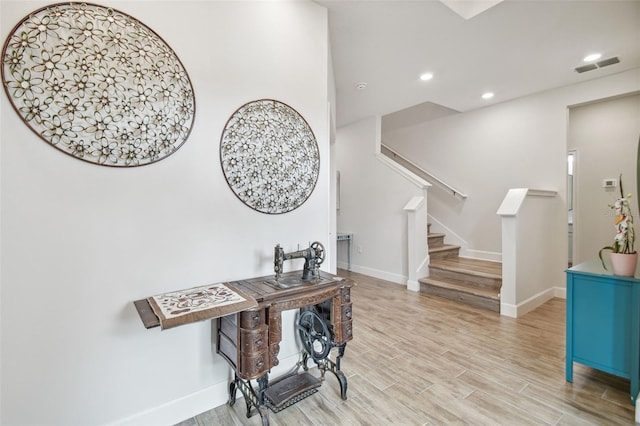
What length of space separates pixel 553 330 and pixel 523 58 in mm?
2967

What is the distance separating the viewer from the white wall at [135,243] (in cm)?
125

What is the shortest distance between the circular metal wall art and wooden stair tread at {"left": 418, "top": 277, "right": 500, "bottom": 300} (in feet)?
8.78

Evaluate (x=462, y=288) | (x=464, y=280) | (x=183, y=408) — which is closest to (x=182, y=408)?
(x=183, y=408)

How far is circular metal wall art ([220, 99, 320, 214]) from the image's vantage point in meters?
1.86

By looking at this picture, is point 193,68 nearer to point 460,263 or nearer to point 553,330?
point 553,330

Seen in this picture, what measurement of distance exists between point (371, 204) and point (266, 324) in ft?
12.5

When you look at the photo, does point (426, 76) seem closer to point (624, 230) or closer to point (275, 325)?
point (624, 230)

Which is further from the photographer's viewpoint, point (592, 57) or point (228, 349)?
point (592, 57)

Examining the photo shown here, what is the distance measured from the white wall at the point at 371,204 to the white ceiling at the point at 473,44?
4.08 feet

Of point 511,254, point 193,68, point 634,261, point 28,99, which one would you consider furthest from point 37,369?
point 511,254

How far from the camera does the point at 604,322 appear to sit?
191 centimetres

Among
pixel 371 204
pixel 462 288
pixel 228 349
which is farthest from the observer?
pixel 371 204

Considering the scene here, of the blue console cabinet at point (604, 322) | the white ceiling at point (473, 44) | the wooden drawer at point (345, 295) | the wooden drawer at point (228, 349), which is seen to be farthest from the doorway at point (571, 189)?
the wooden drawer at point (228, 349)

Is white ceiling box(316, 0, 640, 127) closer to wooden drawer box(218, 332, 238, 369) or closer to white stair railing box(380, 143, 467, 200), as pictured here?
white stair railing box(380, 143, 467, 200)
